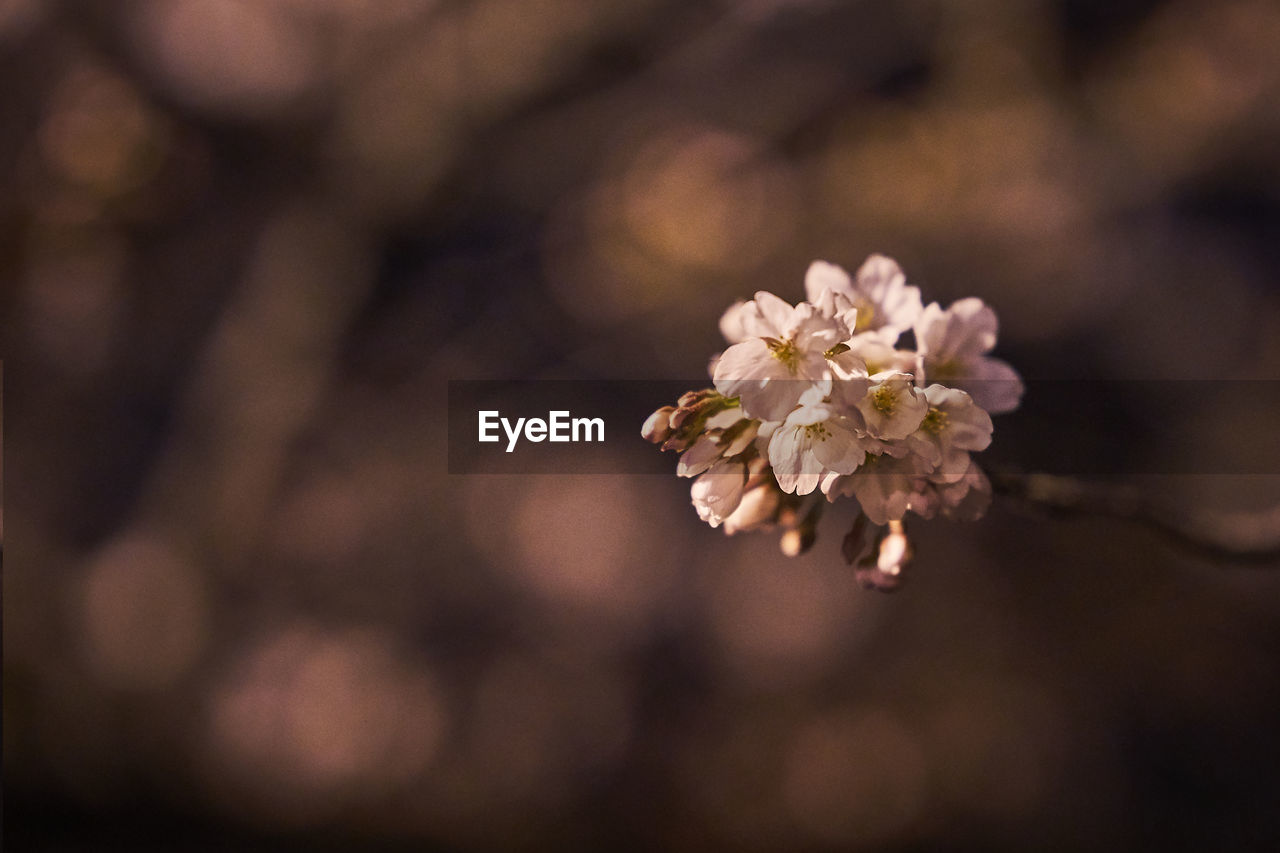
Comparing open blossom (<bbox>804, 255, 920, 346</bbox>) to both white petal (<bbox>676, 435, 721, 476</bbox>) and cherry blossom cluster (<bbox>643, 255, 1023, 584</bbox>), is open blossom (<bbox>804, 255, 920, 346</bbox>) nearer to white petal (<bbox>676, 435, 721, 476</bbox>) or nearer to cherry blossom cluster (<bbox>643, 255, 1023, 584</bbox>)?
cherry blossom cluster (<bbox>643, 255, 1023, 584</bbox>)

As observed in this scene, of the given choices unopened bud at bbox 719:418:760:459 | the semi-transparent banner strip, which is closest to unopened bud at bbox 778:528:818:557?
unopened bud at bbox 719:418:760:459

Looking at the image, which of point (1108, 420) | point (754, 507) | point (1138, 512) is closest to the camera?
point (754, 507)

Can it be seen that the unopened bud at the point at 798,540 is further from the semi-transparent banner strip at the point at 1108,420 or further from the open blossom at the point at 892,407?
the semi-transparent banner strip at the point at 1108,420

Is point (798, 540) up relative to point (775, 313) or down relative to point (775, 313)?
down

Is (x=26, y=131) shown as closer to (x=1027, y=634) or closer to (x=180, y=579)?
(x=180, y=579)

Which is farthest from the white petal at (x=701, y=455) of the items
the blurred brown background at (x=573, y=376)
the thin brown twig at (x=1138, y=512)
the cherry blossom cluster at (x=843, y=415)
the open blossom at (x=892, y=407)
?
the blurred brown background at (x=573, y=376)

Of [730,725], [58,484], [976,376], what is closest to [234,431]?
[58,484]

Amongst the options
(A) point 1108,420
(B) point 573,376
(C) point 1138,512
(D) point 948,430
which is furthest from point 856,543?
(A) point 1108,420

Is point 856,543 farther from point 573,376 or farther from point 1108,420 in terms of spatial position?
point 1108,420
